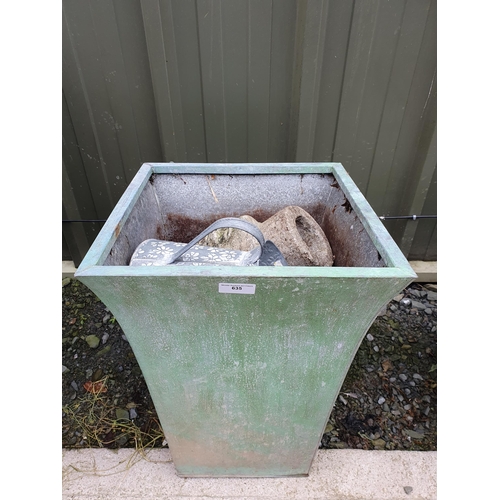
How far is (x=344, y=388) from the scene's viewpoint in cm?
207

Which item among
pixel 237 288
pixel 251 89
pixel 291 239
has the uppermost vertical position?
pixel 251 89

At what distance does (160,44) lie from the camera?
1.92m

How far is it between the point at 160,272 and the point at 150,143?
1656mm

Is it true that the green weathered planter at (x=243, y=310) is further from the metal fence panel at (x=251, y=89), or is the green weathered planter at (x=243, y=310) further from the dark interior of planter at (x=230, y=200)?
the metal fence panel at (x=251, y=89)

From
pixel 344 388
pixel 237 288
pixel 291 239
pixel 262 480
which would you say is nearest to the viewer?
pixel 237 288

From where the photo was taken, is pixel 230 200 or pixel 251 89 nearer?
pixel 230 200

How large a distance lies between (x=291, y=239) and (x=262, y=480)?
3.65ft

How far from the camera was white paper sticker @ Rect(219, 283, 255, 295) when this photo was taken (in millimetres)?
925

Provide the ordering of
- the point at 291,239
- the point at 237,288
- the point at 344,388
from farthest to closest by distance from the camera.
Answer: the point at 344,388 → the point at 291,239 → the point at 237,288

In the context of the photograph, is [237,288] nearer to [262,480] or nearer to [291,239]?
[291,239]

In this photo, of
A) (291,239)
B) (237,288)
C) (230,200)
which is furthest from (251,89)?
(237,288)

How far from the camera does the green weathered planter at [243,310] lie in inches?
36.7

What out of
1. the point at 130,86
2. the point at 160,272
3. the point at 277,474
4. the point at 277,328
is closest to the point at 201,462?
the point at 277,474

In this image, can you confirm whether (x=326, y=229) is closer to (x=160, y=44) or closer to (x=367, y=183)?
(x=367, y=183)
